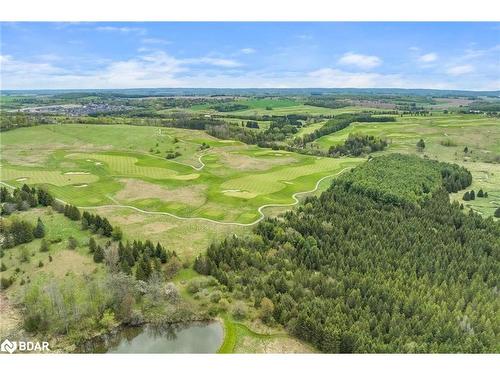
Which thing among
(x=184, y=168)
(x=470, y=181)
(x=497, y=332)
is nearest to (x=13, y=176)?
(x=184, y=168)

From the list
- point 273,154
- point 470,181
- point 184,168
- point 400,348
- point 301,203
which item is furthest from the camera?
point 273,154

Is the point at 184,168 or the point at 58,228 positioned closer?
the point at 58,228

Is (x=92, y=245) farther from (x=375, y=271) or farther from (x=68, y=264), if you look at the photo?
(x=375, y=271)

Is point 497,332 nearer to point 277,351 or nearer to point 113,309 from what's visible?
point 277,351

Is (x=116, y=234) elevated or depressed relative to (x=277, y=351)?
elevated

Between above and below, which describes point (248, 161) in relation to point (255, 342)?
above

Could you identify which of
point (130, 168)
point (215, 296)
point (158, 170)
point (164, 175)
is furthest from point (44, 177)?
point (215, 296)
